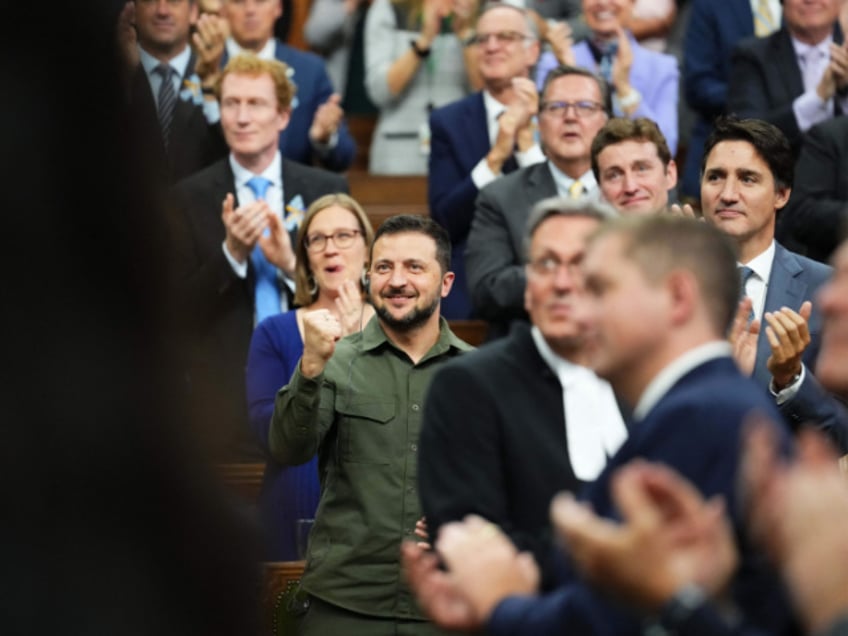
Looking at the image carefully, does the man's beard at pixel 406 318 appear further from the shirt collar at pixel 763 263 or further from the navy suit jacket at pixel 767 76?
the navy suit jacket at pixel 767 76

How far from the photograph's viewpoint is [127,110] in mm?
1002

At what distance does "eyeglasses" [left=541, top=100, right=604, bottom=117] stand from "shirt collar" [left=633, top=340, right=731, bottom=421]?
3.62 metres

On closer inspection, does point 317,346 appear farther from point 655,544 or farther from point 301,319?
point 655,544

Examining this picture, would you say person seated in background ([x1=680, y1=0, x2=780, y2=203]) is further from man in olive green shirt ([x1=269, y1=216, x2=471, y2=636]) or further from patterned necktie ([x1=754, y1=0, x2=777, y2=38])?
man in olive green shirt ([x1=269, y1=216, x2=471, y2=636])

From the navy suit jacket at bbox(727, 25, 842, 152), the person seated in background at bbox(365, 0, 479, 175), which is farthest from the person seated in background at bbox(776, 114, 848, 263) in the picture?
the person seated in background at bbox(365, 0, 479, 175)

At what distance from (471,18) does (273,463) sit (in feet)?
11.4

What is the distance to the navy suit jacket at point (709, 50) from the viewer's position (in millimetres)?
7312

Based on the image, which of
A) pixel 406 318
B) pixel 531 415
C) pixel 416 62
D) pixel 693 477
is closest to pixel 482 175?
pixel 416 62

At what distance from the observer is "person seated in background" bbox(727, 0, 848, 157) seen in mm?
6730

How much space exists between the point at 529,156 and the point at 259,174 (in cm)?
115

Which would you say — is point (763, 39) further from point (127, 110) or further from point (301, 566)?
point (127, 110)

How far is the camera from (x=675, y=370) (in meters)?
2.28

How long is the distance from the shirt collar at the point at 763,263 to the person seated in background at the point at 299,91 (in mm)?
2973

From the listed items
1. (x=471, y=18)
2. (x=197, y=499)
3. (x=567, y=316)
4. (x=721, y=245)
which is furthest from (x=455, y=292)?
(x=197, y=499)
